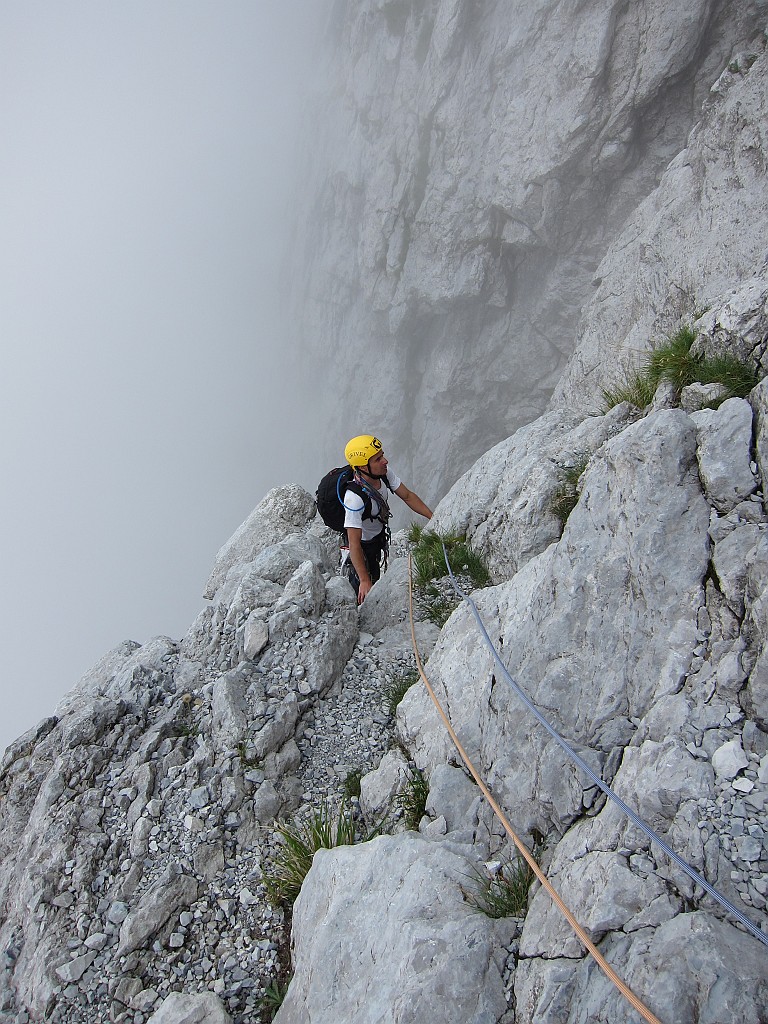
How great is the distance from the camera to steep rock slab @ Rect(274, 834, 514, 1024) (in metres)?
3.44

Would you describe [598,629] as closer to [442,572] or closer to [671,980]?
[671,980]

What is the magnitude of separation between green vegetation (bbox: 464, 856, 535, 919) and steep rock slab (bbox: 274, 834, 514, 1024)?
0.08 metres

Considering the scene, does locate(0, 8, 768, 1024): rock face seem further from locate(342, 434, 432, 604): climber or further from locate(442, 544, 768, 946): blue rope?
locate(342, 434, 432, 604): climber

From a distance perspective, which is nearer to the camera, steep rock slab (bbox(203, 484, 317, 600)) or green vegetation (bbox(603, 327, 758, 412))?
green vegetation (bbox(603, 327, 758, 412))

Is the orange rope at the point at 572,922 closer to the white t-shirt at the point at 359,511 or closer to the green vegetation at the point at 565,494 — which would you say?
the green vegetation at the point at 565,494

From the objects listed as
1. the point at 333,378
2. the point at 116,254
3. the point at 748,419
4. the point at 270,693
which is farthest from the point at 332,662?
the point at 116,254

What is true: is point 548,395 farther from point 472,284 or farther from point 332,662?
point 332,662

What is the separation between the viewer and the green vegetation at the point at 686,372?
4973mm

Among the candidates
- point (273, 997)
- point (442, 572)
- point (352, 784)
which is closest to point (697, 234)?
point (442, 572)

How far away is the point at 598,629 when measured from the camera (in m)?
4.75

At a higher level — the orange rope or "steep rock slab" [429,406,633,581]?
"steep rock slab" [429,406,633,581]

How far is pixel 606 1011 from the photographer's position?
113 inches

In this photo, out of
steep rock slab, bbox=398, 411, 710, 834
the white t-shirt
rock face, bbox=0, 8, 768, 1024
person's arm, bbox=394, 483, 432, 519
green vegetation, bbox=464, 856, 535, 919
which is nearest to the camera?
rock face, bbox=0, 8, 768, 1024

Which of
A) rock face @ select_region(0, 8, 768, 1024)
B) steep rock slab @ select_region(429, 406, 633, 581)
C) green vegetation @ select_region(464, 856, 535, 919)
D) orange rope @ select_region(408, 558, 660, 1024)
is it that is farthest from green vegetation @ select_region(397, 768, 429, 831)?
steep rock slab @ select_region(429, 406, 633, 581)
